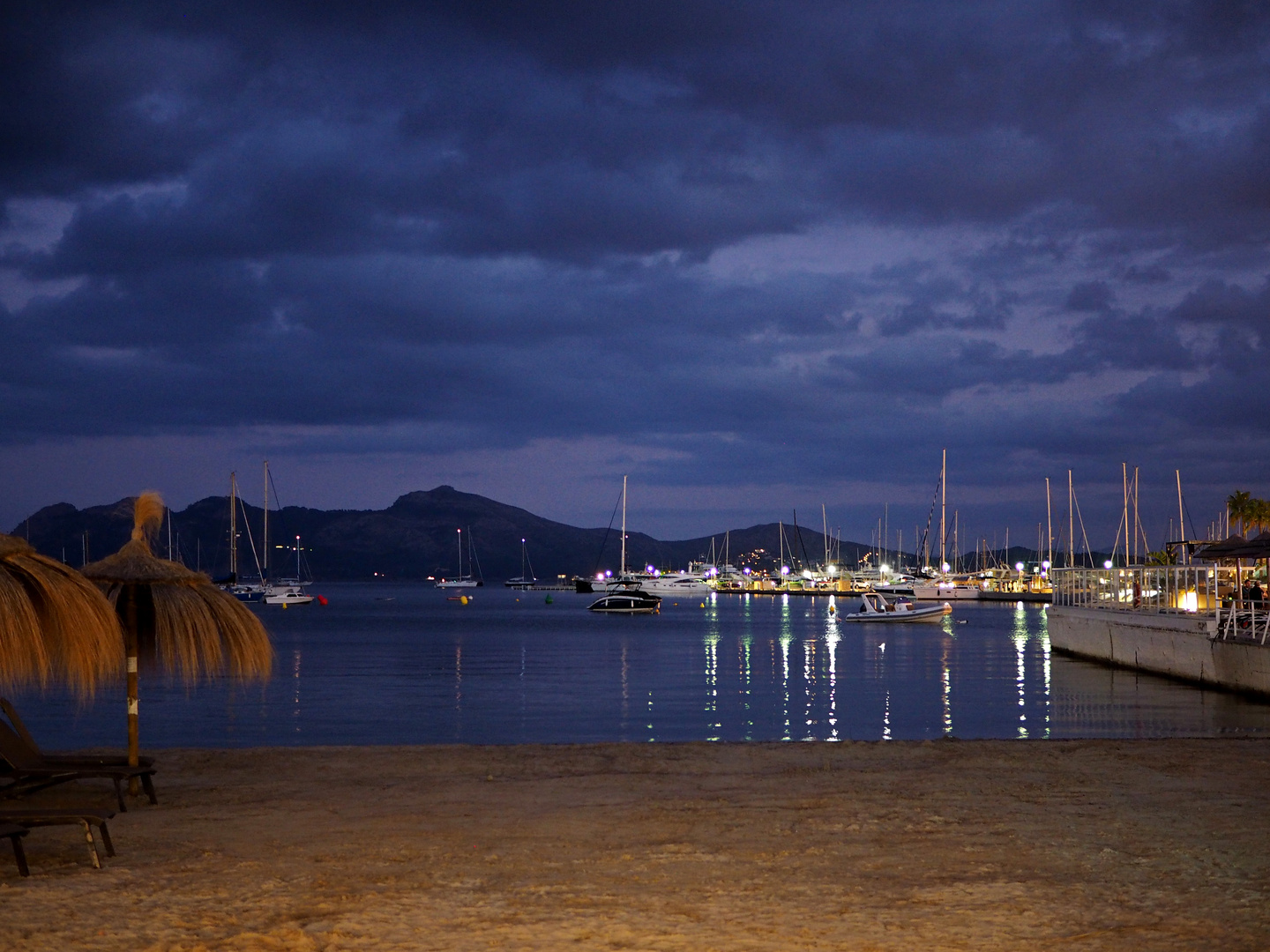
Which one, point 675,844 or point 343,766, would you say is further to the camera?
point 343,766

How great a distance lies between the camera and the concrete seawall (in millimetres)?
29306

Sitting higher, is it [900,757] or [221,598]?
[221,598]

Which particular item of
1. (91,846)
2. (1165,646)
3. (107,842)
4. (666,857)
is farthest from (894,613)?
(91,846)

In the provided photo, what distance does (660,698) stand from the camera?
34.6m

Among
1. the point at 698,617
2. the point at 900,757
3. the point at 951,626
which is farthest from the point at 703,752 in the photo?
the point at 698,617

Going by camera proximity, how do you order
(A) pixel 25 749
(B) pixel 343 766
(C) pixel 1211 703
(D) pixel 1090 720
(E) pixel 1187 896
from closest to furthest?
(E) pixel 1187 896 < (A) pixel 25 749 < (B) pixel 343 766 < (D) pixel 1090 720 < (C) pixel 1211 703

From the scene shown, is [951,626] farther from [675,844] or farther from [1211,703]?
[675,844]

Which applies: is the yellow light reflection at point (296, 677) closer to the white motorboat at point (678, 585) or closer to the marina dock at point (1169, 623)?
the marina dock at point (1169, 623)

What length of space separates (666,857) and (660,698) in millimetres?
26433

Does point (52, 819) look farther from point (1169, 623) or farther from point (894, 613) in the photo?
point (894, 613)

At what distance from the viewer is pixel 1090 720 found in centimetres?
2747

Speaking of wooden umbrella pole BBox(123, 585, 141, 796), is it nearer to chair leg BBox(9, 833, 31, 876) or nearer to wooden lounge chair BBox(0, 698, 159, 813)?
wooden lounge chair BBox(0, 698, 159, 813)

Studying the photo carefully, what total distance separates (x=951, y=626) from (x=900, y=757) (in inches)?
2965

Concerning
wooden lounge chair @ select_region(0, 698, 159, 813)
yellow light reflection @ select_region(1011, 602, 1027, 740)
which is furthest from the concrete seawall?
wooden lounge chair @ select_region(0, 698, 159, 813)
